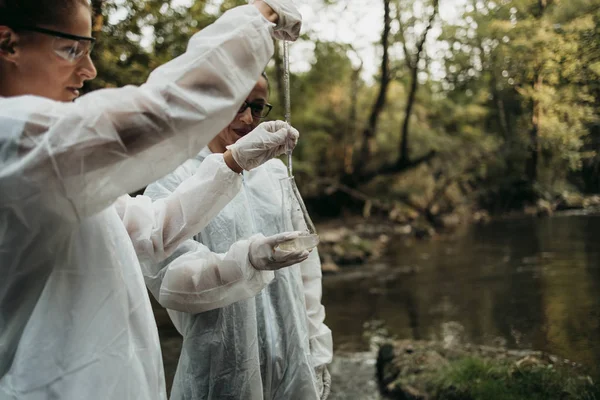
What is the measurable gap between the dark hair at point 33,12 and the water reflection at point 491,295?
4410 millimetres

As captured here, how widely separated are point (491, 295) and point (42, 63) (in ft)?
24.2

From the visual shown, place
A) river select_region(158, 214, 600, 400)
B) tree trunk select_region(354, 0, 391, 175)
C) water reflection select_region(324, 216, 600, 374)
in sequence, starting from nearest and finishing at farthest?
1. river select_region(158, 214, 600, 400)
2. water reflection select_region(324, 216, 600, 374)
3. tree trunk select_region(354, 0, 391, 175)

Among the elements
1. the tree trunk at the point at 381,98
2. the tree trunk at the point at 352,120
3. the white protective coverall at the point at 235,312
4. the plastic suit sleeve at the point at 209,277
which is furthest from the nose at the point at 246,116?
the tree trunk at the point at 352,120

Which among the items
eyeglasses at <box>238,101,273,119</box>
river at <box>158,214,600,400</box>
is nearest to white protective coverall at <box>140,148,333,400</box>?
eyeglasses at <box>238,101,273,119</box>

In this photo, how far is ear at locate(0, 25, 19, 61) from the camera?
3.31ft

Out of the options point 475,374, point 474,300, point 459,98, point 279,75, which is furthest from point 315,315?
point 459,98

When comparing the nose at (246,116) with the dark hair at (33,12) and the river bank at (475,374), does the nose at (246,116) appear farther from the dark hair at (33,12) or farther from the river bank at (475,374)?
the river bank at (475,374)

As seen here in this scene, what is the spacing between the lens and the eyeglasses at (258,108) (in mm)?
2043

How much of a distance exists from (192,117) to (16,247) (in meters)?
0.40

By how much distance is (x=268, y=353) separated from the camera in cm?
178

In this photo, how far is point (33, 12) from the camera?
1.02m

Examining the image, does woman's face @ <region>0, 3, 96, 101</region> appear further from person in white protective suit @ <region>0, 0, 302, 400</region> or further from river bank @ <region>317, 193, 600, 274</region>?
river bank @ <region>317, 193, 600, 274</region>

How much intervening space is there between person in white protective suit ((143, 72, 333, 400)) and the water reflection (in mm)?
3325

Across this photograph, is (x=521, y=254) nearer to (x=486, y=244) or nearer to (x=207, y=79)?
(x=486, y=244)
